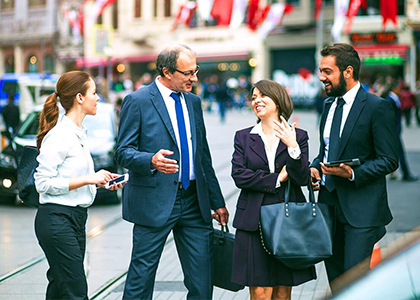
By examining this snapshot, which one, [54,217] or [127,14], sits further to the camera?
[127,14]

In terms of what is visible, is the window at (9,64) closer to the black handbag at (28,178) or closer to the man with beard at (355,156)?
the black handbag at (28,178)

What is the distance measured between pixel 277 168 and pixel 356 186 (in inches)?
19.3

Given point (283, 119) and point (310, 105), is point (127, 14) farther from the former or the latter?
point (283, 119)

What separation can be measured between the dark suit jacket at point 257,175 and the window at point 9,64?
2031 inches

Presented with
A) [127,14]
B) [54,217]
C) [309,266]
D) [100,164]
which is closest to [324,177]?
[309,266]

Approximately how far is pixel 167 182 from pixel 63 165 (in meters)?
0.65

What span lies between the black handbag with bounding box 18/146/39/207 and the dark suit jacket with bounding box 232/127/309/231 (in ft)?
3.98

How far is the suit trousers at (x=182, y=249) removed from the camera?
4.27 metres

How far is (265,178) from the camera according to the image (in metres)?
4.03

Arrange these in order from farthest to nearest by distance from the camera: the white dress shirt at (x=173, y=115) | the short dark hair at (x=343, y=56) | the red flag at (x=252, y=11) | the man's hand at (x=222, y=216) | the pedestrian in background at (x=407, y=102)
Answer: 1. the red flag at (x=252, y=11)
2. the pedestrian in background at (x=407, y=102)
3. the man's hand at (x=222, y=216)
4. the white dress shirt at (x=173, y=115)
5. the short dark hair at (x=343, y=56)

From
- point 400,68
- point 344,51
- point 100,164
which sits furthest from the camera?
point 400,68

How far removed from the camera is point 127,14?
46.2 metres

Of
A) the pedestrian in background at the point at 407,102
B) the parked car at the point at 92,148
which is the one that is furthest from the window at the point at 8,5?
the parked car at the point at 92,148

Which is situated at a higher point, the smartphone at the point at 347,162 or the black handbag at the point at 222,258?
the smartphone at the point at 347,162
